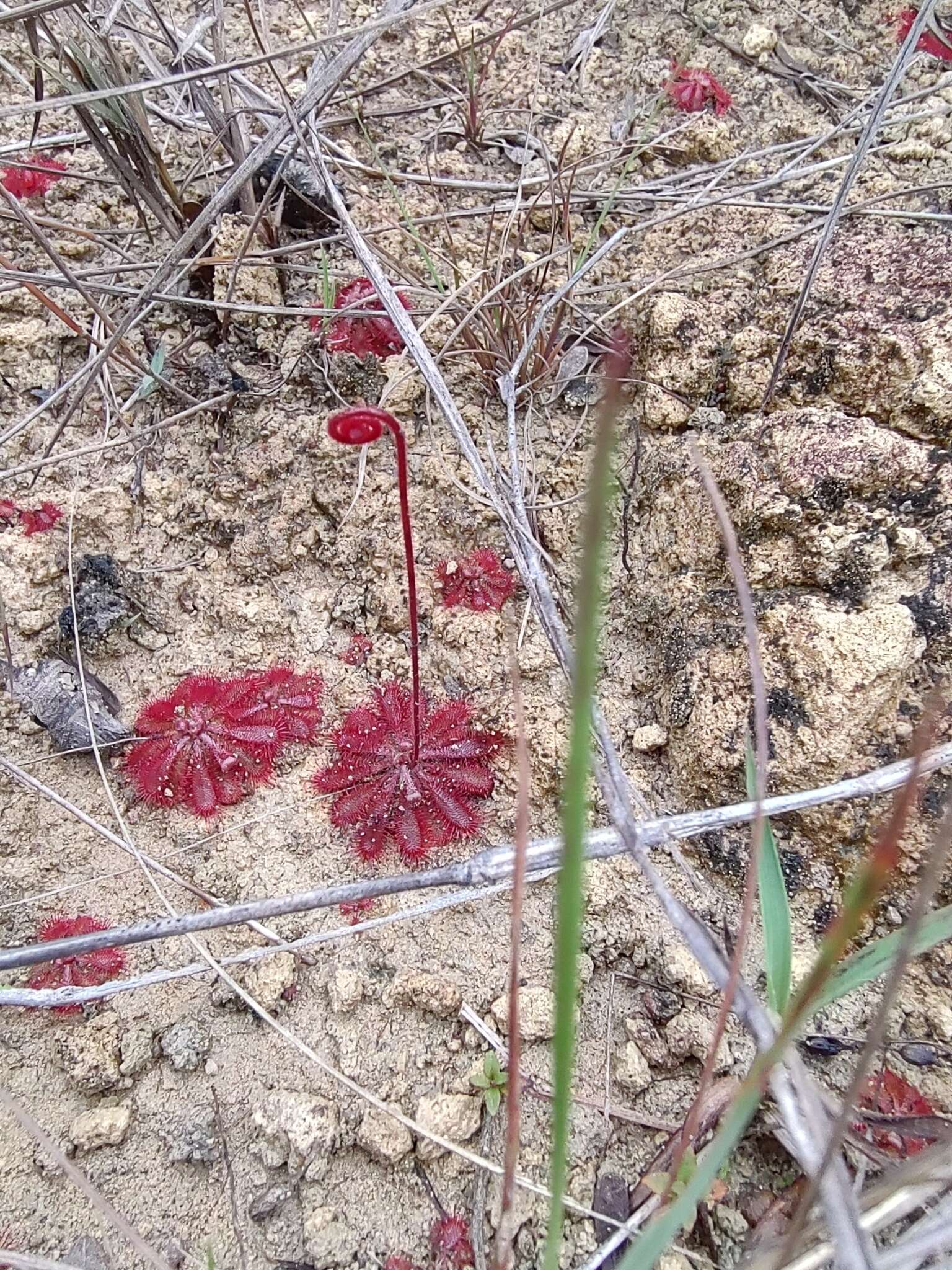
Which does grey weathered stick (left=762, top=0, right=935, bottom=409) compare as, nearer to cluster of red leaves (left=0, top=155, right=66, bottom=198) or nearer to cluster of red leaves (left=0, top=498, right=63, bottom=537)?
cluster of red leaves (left=0, top=498, right=63, bottom=537)

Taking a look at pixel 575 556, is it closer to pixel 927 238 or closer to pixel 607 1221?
pixel 927 238

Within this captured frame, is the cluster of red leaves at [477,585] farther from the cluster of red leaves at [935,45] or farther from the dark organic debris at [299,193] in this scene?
the cluster of red leaves at [935,45]

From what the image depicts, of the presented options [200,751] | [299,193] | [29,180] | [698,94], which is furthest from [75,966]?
[698,94]

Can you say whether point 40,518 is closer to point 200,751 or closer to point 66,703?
point 66,703

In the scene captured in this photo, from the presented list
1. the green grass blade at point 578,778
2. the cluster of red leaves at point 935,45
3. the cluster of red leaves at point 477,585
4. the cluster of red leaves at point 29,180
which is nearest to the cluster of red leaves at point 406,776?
the cluster of red leaves at point 477,585

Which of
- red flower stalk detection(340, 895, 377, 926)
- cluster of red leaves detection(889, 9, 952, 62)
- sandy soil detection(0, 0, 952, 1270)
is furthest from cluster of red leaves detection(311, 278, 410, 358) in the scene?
cluster of red leaves detection(889, 9, 952, 62)

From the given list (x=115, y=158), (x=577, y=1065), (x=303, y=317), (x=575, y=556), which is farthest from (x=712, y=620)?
(x=115, y=158)
